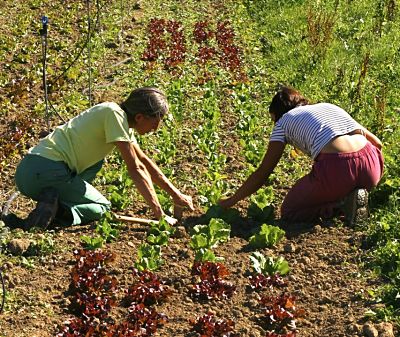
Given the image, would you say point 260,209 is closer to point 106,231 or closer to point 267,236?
point 267,236

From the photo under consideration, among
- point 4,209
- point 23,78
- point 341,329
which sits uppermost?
point 23,78

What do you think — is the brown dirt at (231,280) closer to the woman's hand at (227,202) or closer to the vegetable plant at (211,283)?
the vegetable plant at (211,283)

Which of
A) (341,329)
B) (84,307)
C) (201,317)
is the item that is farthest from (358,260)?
(84,307)

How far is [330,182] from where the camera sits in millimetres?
6160

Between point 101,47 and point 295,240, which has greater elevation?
point 101,47

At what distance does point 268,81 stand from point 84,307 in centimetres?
613

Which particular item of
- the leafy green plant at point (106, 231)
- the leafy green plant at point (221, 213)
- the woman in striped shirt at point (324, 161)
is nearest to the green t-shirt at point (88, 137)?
the leafy green plant at point (106, 231)

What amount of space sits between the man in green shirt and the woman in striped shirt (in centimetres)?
91

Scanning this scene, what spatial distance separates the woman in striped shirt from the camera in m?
6.15

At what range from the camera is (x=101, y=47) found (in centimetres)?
1181

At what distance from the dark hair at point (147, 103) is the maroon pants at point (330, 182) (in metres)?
1.37

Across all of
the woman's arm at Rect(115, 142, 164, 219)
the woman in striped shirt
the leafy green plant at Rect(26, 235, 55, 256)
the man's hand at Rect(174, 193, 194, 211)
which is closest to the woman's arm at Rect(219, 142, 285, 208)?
the woman in striped shirt

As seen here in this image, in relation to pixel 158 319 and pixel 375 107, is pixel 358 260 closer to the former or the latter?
pixel 158 319

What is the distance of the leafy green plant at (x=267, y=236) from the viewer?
5.93 meters
